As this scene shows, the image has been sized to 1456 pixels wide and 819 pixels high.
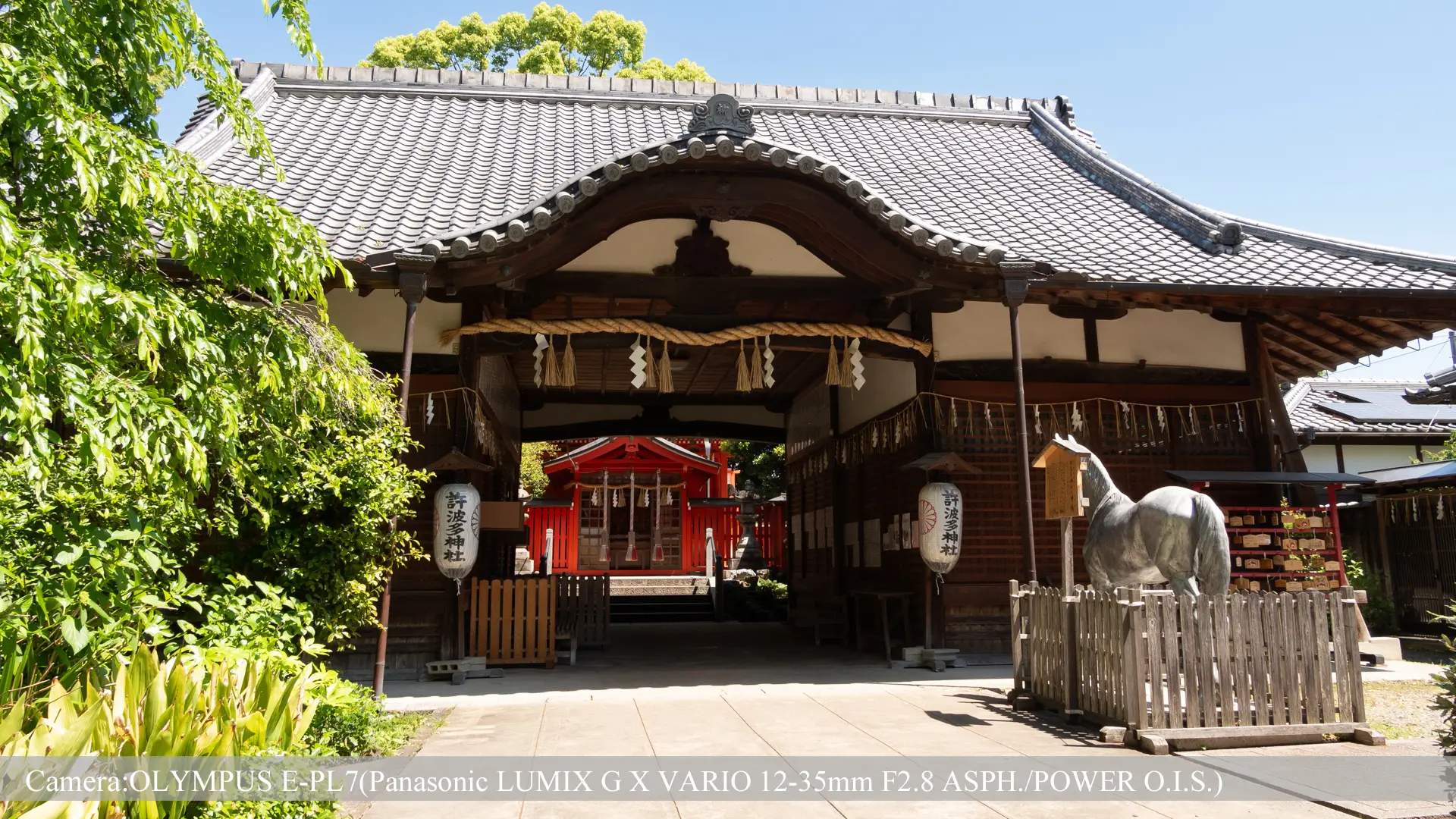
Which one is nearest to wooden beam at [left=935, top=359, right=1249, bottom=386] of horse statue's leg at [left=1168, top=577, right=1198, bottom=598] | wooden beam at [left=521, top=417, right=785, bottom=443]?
horse statue's leg at [left=1168, top=577, right=1198, bottom=598]

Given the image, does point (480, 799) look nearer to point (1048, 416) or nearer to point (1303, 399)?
point (1048, 416)

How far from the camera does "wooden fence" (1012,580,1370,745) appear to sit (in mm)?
6066

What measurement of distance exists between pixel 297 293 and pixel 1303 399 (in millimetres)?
23581

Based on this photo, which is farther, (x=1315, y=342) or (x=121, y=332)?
(x=1315, y=342)

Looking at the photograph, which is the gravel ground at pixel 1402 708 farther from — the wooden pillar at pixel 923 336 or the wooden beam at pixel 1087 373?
the wooden pillar at pixel 923 336

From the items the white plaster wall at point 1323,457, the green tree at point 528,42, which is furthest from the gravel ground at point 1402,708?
the green tree at point 528,42

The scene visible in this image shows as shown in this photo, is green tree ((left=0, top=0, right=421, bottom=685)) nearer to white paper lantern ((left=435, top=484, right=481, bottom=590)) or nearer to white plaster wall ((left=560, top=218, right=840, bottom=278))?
white paper lantern ((left=435, top=484, right=481, bottom=590))

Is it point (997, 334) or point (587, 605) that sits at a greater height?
point (997, 334)

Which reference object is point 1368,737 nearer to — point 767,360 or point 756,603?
point 767,360

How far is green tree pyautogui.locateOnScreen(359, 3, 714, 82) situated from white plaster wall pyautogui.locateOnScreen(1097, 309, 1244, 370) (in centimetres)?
1915

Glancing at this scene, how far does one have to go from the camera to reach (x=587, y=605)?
1309cm

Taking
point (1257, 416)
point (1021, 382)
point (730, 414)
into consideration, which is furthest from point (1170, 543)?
point (730, 414)

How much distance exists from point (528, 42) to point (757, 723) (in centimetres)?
2561

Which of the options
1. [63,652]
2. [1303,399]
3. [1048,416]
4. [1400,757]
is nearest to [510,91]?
[1048,416]
